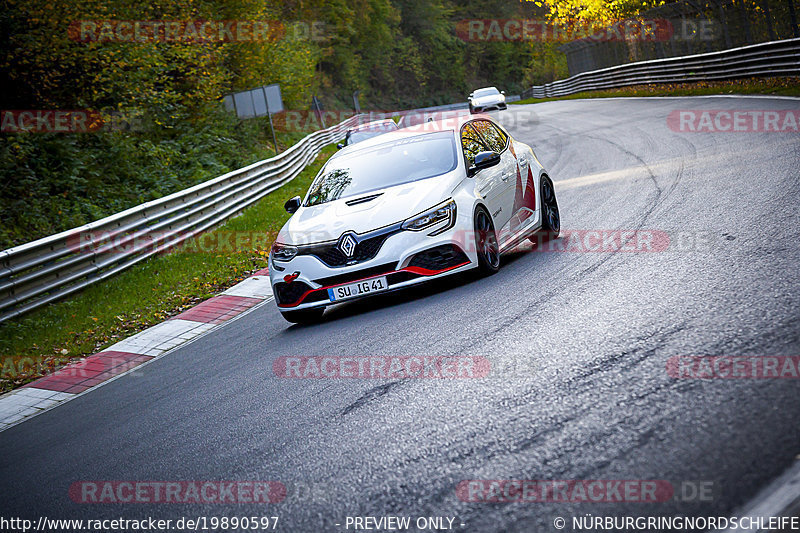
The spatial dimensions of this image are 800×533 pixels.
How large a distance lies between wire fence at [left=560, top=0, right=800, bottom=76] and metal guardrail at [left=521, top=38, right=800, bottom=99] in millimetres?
566

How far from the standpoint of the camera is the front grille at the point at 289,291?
799 cm

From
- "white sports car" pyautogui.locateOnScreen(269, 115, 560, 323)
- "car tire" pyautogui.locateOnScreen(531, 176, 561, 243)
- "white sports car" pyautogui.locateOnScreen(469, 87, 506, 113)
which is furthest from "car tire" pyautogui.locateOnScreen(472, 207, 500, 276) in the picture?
"white sports car" pyautogui.locateOnScreen(469, 87, 506, 113)

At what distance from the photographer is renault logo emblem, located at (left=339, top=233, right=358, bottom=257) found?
769 centimetres

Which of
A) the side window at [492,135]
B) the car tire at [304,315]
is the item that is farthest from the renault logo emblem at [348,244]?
the side window at [492,135]

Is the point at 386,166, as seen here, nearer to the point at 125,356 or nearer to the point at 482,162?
the point at 482,162

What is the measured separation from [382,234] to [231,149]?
1864 centimetres

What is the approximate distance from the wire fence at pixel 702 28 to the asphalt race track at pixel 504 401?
14.0 m

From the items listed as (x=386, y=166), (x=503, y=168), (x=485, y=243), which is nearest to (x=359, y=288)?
(x=485, y=243)

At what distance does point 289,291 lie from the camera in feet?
26.5

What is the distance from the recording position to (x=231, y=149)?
25297 mm

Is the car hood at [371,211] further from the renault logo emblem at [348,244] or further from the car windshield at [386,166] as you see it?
the car windshield at [386,166]

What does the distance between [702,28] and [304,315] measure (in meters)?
22.7

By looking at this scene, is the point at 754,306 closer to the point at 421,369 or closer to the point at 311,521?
the point at 421,369

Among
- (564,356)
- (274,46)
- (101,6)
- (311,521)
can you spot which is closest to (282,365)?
(564,356)
